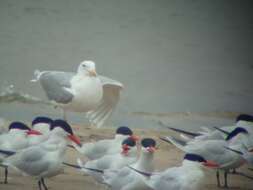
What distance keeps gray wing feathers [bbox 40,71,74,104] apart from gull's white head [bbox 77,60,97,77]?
0.26 feet

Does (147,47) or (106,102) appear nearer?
(106,102)

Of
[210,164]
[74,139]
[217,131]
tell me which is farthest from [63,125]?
[217,131]

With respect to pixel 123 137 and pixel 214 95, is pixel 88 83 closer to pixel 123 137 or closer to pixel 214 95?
pixel 123 137

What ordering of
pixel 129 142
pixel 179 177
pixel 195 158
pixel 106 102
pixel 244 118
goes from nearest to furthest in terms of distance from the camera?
1. pixel 179 177
2. pixel 195 158
3. pixel 129 142
4. pixel 106 102
5. pixel 244 118

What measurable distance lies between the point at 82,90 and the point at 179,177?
103 centimetres

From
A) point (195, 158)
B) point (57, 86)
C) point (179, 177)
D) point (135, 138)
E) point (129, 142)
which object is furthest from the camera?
point (57, 86)

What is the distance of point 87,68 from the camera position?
6359mm

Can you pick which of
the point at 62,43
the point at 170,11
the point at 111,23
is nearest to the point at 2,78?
the point at 62,43

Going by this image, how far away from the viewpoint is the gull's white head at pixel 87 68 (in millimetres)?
6309

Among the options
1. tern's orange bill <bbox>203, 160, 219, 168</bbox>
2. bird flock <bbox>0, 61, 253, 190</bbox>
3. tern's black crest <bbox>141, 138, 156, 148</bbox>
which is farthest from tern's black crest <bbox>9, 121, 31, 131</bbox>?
tern's orange bill <bbox>203, 160, 219, 168</bbox>

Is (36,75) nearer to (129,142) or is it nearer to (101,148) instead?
(101,148)

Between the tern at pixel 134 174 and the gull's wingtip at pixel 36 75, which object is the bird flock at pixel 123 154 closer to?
the tern at pixel 134 174

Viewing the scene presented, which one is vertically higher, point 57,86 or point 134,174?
point 57,86

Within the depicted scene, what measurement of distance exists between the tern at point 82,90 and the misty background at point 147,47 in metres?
0.14
